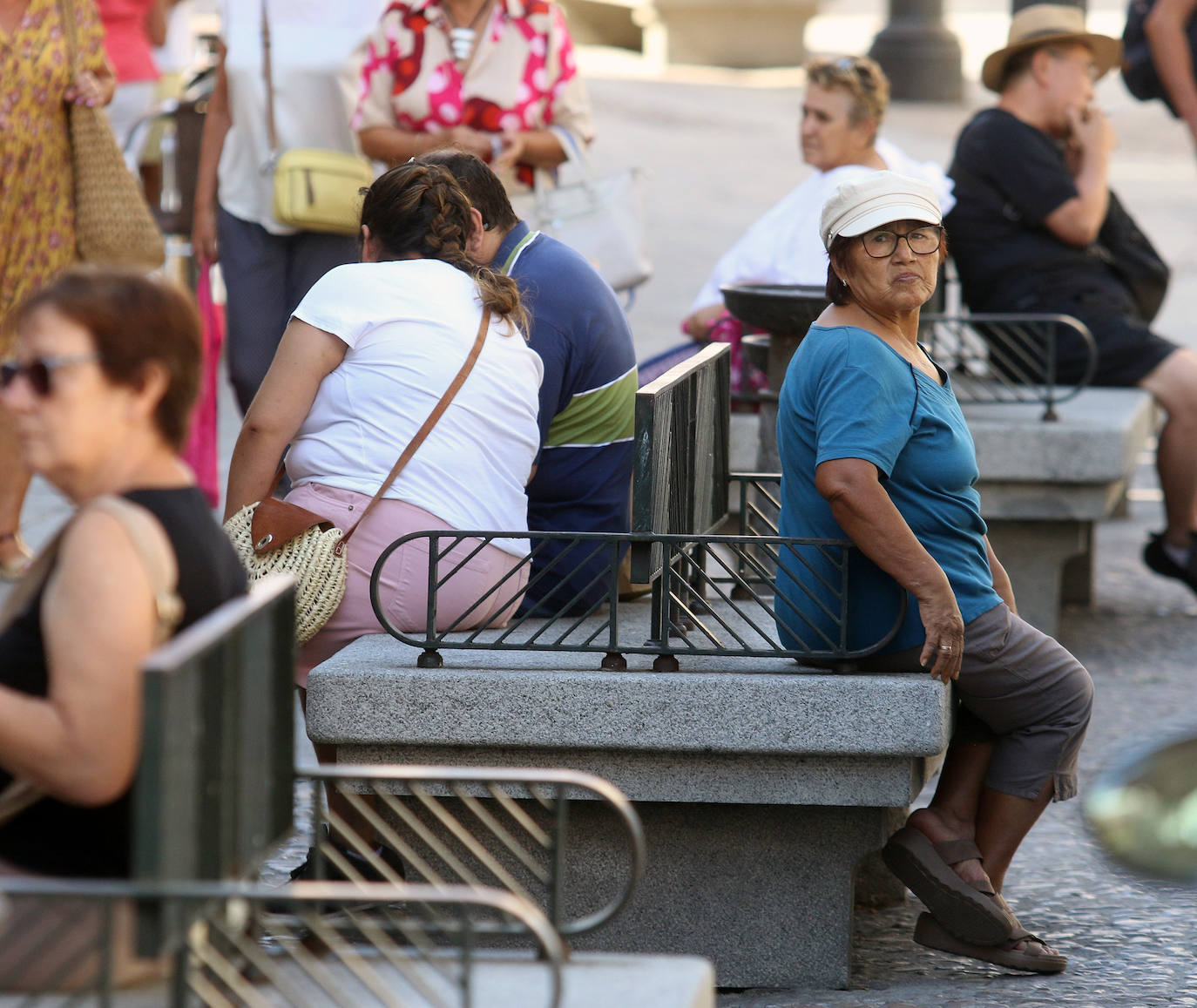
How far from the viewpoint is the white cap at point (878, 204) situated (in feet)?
12.0

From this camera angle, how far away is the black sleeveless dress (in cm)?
235

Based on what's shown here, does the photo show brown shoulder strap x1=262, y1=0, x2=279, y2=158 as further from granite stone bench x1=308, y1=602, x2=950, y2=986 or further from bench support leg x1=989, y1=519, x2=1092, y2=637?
granite stone bench x1=308, y1=602, x2=950, y2=986

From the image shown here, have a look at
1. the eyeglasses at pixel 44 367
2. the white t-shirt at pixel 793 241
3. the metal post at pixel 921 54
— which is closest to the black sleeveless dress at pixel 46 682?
the eyeglasses at pixel 44 367

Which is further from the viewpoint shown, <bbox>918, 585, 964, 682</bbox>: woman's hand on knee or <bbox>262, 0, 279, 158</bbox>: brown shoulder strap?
<bbox>262, 0, 279, 158</bbox>: brown shoulder strap

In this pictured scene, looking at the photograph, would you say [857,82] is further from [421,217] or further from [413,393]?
[413,393]

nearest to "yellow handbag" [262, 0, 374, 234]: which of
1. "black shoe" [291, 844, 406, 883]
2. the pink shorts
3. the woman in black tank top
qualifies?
the pink shorts

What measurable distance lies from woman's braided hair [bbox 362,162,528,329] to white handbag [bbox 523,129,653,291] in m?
2.24

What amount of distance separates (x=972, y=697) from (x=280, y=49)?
354cm

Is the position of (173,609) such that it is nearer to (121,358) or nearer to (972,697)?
(121,358)

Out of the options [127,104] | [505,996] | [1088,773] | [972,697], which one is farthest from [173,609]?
[127,104]

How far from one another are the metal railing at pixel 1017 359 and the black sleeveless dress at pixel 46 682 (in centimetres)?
391

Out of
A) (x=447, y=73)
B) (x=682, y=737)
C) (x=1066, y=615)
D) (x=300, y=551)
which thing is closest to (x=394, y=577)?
(x=300, y=551)

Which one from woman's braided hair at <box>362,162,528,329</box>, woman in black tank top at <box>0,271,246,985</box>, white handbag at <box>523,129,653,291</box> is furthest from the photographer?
white handbag at <box>523,129,653,291</box>

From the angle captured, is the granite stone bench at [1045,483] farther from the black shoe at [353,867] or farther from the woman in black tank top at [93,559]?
the woman in black tank top at [93,559]
